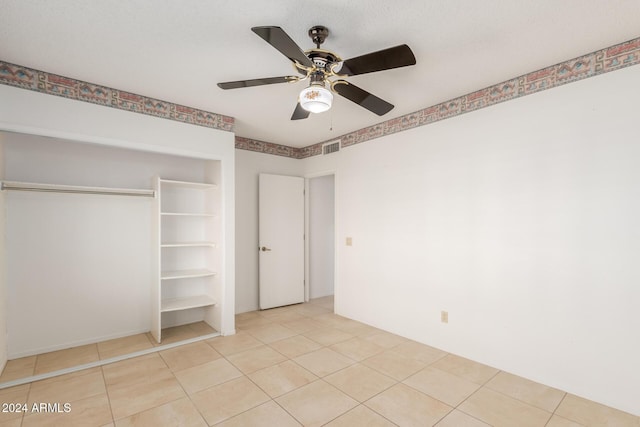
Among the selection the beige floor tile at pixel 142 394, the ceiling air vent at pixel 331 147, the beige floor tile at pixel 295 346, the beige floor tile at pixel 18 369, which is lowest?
the beige floor tile at pixel 295 346

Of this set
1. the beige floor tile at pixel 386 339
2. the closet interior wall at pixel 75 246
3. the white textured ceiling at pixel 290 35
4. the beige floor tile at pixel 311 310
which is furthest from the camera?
the beige floor tile at pixel 311 310

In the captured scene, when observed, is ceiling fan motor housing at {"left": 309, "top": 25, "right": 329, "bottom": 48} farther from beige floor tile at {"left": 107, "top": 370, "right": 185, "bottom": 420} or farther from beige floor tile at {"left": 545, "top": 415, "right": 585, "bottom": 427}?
beige floor tile at {"left": 545, "top": 415, "right": 585, "bottom": 427}

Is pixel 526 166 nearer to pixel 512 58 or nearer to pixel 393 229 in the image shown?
pixel 512 58

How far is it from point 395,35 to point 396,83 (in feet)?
2.38

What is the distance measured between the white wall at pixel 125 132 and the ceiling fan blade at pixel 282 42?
2.08 metres

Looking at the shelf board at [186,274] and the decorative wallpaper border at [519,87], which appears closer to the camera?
the decorative wallpaper border at [519,87]

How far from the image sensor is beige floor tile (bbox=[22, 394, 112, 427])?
6.59 ft

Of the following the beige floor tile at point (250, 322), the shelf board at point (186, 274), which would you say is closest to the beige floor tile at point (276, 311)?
the beige floor tile at point (250, 322)

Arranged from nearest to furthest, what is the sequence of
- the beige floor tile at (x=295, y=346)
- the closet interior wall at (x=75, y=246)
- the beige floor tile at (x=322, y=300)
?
the closet interior wall at (x=75, y=246)
the beige floor tile at (x=295, y=346)
the beige floor tile at (x=322, y=300)

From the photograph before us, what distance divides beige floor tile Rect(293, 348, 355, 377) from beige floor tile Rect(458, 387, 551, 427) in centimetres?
107

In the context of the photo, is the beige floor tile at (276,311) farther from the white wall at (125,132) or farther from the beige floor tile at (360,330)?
the beige floor tile at (360,330)

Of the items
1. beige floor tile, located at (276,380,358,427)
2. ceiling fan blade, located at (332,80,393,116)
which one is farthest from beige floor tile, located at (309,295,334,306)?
ceiling fan blade, located at (332,80,393,116)

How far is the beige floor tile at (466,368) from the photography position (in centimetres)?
263

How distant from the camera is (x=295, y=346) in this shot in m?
3.28
